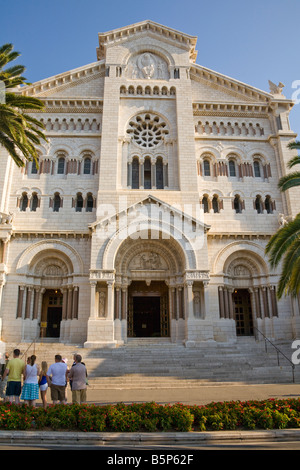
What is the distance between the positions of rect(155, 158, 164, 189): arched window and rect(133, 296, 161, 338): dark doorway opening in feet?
29.2

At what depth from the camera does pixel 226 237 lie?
26.0 meters

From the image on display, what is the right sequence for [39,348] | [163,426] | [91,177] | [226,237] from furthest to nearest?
[91,177] < [226,237] < [39,348] < [163,426]

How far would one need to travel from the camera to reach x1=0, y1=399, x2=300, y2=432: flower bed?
8398 mm

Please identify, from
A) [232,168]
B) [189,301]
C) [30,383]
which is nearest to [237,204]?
[232,168]

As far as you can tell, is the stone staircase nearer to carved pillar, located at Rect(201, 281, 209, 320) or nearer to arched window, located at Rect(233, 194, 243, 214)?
carved pillar, located at Rect(201, 281, 209, 320)

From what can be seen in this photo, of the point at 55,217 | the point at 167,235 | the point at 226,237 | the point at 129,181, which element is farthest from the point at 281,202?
the point at 55,217

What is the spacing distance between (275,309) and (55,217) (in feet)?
55.9

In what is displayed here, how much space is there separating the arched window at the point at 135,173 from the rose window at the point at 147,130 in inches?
57.5

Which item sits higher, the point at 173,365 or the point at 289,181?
the point at 289,181

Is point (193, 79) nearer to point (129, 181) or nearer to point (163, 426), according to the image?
point (129, 181)

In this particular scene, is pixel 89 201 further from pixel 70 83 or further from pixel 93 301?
pixel 70 83

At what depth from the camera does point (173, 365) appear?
1859 cm

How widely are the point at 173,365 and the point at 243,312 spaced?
34.6 ft

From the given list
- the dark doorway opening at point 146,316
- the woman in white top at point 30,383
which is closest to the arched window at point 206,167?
the dark doorway opening at point 146,316
